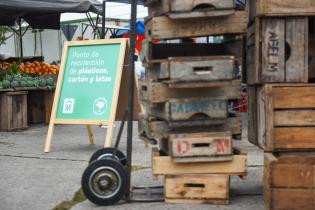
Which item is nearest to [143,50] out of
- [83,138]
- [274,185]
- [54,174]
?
[274,185]

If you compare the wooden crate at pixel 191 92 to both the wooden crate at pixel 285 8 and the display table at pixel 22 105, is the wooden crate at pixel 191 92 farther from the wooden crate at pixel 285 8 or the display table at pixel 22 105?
the display table at pixel 22 105

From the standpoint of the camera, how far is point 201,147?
4625 millimetres

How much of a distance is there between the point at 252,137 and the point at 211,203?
78 cm

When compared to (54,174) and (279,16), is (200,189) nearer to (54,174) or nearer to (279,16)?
(279,16)

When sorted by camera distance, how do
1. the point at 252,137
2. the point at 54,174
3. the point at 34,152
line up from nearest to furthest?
the point at 252,137, the point at 54,174, the point at 34,152

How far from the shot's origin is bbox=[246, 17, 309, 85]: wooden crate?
4.45 meters

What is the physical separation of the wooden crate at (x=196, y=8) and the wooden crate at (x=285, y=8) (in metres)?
0.26

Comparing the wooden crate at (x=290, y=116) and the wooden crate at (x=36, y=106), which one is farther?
the wooden crate at (x=36, y=106)

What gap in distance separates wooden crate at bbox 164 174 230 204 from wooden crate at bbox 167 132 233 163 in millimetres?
155

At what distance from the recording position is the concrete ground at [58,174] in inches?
193

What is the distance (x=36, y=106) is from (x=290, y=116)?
7481 millimetres

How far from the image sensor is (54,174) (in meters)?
6.12

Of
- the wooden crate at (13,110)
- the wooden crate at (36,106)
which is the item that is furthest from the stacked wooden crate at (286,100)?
the wooden crate at (36,106)

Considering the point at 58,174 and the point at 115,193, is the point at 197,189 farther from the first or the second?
the point at 58,174
